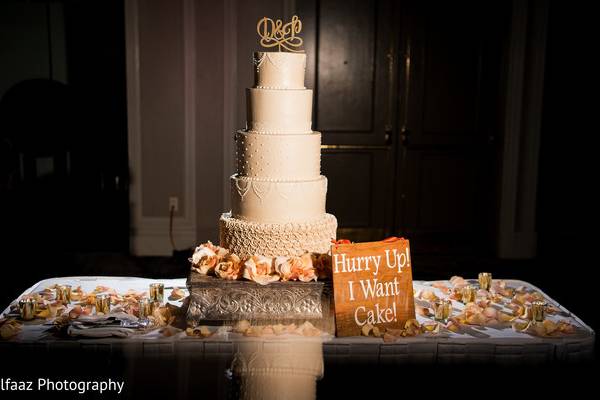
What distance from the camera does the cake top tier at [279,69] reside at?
3039 mm

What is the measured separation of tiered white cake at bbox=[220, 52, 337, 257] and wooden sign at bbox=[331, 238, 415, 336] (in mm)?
A: 315

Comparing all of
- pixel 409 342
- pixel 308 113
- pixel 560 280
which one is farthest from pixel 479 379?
pixel 560 280

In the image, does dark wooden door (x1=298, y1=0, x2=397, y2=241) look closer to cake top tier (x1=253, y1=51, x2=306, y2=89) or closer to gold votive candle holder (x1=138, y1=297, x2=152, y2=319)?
cake top tier (x1=253, y1=51, x2=306, y2=89)

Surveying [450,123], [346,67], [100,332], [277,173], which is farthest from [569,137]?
[100,332]

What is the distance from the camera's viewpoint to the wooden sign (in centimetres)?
268

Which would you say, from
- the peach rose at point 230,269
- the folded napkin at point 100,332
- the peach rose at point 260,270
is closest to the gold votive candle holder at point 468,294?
the peach rose at point 260,270

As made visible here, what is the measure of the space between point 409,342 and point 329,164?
3.80 m

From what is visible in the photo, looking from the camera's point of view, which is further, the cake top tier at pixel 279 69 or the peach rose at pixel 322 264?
the cake top tier at pixel 279 69

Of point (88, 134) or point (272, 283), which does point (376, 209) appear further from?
point (272, 283)

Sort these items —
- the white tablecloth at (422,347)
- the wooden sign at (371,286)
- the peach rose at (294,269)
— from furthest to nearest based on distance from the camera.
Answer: the peach rose at (294,269)
the wooden sign at (371,286)
the white tablecloth at (422,347)

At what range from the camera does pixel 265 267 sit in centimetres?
280

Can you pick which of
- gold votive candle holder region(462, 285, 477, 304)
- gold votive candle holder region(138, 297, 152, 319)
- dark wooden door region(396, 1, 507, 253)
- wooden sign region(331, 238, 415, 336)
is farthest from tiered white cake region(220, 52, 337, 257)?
dark wooden door region(396, 1, 507, 253)

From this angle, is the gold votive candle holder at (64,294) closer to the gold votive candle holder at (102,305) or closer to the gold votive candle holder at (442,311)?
the gold votive candle holder at (102,305)

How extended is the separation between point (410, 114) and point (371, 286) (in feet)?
12.1
